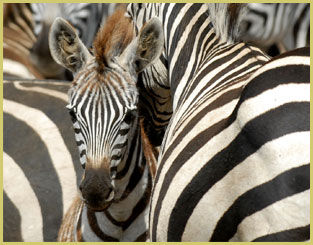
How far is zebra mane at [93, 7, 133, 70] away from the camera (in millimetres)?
3366

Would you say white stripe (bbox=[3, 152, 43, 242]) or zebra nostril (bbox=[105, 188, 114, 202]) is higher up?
zebra nostril (bbox=[105, 188, 114, 202])

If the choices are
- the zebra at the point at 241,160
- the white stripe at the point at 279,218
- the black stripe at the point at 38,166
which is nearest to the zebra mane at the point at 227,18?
the zebra at the point at 241,160

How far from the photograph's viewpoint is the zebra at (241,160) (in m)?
2.02

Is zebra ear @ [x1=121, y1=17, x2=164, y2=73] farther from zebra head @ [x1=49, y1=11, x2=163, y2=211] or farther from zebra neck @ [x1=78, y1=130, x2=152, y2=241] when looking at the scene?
zebra neck @ [x1=78, y1=130, x2=152, y2=241]

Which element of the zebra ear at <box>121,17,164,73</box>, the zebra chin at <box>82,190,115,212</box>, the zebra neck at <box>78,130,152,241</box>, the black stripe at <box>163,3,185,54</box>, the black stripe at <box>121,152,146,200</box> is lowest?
the zebra neck at <box>78,130,152,241</box>

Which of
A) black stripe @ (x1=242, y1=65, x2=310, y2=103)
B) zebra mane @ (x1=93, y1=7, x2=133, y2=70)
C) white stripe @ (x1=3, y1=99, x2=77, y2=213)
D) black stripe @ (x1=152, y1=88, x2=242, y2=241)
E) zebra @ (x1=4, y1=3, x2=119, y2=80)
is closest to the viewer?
black stripe @ (x1=242, y1=65, x2=310, y2=103)

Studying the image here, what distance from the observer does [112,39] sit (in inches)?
134

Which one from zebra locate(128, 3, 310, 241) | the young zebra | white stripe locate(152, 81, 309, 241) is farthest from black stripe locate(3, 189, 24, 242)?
white stripe locate(152, 81, 309, 241)

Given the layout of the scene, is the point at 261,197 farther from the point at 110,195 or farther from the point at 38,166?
the point at 38,166

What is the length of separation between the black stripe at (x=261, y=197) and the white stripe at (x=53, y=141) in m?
2.14

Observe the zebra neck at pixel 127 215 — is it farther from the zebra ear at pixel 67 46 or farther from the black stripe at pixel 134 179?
the zebra ear at pixel 67 46

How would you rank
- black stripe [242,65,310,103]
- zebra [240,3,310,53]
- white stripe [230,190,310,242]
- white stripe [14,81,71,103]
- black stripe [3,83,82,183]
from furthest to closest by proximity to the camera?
1. zebra [240,3,310,53]
2. white stripe [14,81,71,103]
3. black stripe [3,83,82,183]
4. black stripe [242,65,310,103]
5. white stripe [230,190,310,242]

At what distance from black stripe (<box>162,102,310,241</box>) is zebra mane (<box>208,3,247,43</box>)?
3.03ft

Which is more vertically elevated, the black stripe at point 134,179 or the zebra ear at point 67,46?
the zebra ear at point 67,46
